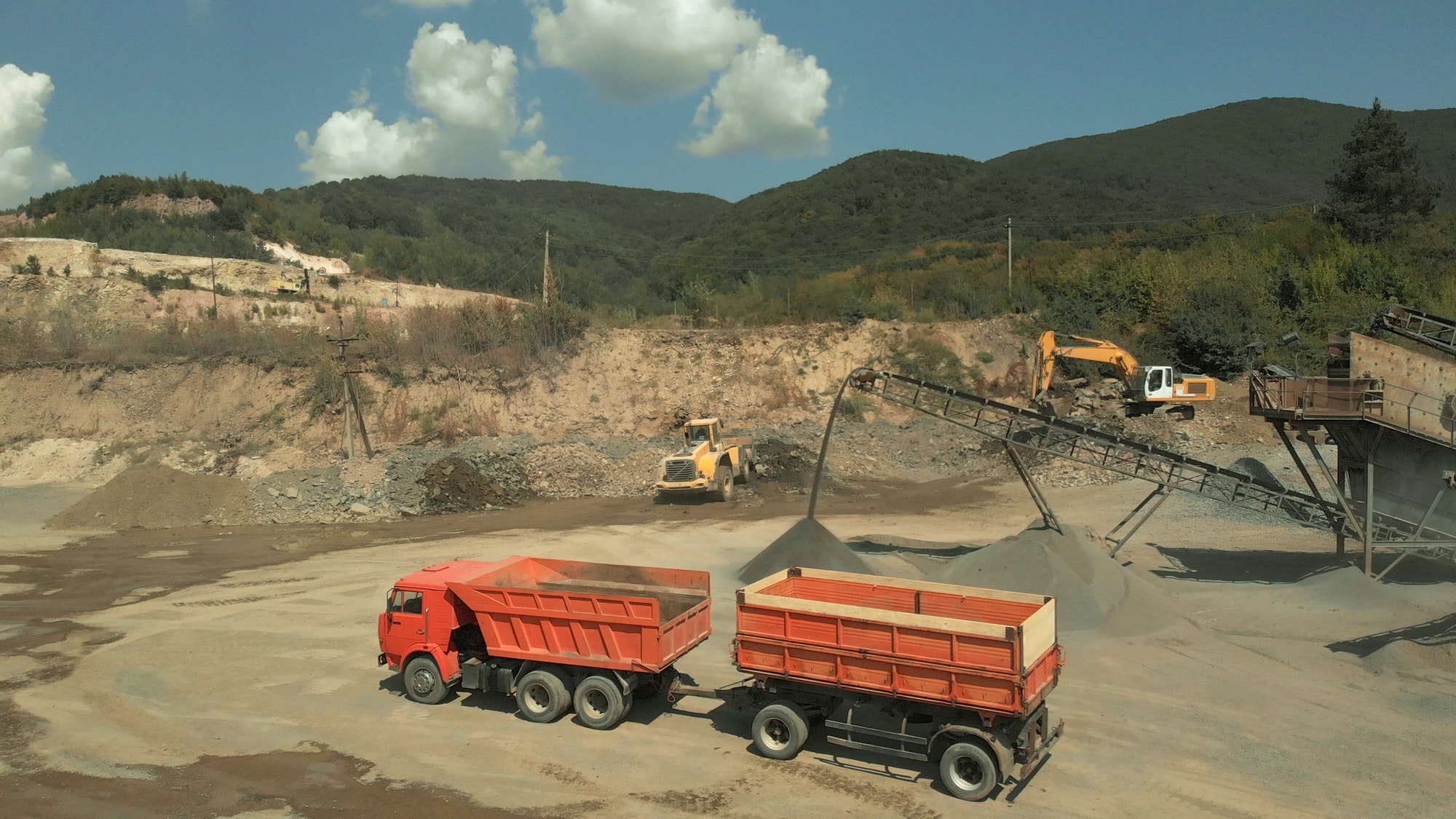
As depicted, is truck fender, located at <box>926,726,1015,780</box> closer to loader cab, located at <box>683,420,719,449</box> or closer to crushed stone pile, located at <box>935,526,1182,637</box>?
crushed stone pile, located at <box>935,526,1182,637</box>

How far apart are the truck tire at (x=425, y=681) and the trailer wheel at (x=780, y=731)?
14.4ft

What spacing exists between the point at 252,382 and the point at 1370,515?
3807cm

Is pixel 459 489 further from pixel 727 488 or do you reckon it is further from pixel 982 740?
pixel 982 740

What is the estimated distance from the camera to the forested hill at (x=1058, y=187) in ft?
275

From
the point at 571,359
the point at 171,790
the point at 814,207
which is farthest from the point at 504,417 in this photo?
the point at 814,207

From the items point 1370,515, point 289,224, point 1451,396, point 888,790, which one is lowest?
point 888,790

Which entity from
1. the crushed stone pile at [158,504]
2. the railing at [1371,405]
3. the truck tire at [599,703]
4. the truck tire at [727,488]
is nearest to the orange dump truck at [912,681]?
the truck tire at [599,703]

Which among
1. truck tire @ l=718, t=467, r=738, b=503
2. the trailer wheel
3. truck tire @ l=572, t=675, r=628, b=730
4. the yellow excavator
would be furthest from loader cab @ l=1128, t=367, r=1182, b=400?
truck tire @ l=572, t=675, r=628, b=730

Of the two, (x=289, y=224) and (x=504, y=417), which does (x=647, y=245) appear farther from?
(x=504, y=417)

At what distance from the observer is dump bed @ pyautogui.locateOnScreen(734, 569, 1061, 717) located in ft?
29.5

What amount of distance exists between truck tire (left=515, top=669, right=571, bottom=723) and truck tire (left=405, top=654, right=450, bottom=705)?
4.08 feet

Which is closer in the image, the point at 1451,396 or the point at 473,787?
the point at 473,787

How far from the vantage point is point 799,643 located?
32.3 ft

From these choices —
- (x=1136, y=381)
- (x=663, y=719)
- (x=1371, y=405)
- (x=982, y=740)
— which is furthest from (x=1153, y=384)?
(x=982, y=740)
